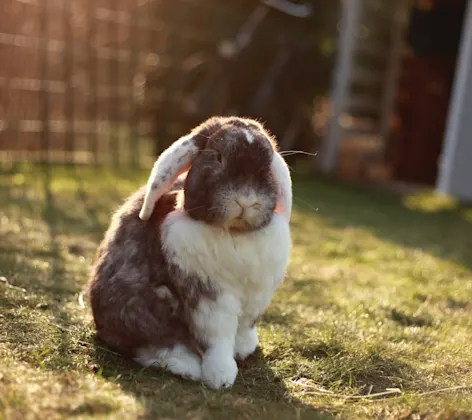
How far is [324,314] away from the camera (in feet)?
10.8

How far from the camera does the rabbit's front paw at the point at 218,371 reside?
2295 millimetres

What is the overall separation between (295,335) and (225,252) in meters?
0.83

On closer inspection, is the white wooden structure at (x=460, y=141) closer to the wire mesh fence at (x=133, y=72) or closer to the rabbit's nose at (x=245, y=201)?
the wire mesh fence at (x=133, y=72)

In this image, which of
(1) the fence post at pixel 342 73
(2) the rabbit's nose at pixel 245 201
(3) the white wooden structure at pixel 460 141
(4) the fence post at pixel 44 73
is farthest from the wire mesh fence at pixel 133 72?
(2) the rabbit's nose at pixel 245 201

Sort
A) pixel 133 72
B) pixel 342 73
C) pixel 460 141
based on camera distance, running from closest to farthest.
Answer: pixel 460 141
pixel 133 72
pixel 342 73

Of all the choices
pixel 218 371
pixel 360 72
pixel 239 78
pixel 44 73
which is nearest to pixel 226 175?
pixel 218 371

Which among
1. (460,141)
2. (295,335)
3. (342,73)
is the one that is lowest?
(295,335)

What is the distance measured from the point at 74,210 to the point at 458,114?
472 cm

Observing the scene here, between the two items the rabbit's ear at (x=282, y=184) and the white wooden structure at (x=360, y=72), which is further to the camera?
the white wooden structure at (x=360, y=72)

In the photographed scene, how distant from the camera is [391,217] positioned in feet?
21.5

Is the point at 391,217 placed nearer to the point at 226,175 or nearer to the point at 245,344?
the point at 245,344

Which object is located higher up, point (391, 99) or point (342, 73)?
point (342, 73)

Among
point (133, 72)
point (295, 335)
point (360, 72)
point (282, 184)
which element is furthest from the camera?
point (360, 72)

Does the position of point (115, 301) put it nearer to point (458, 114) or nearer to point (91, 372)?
point (91, 372)
